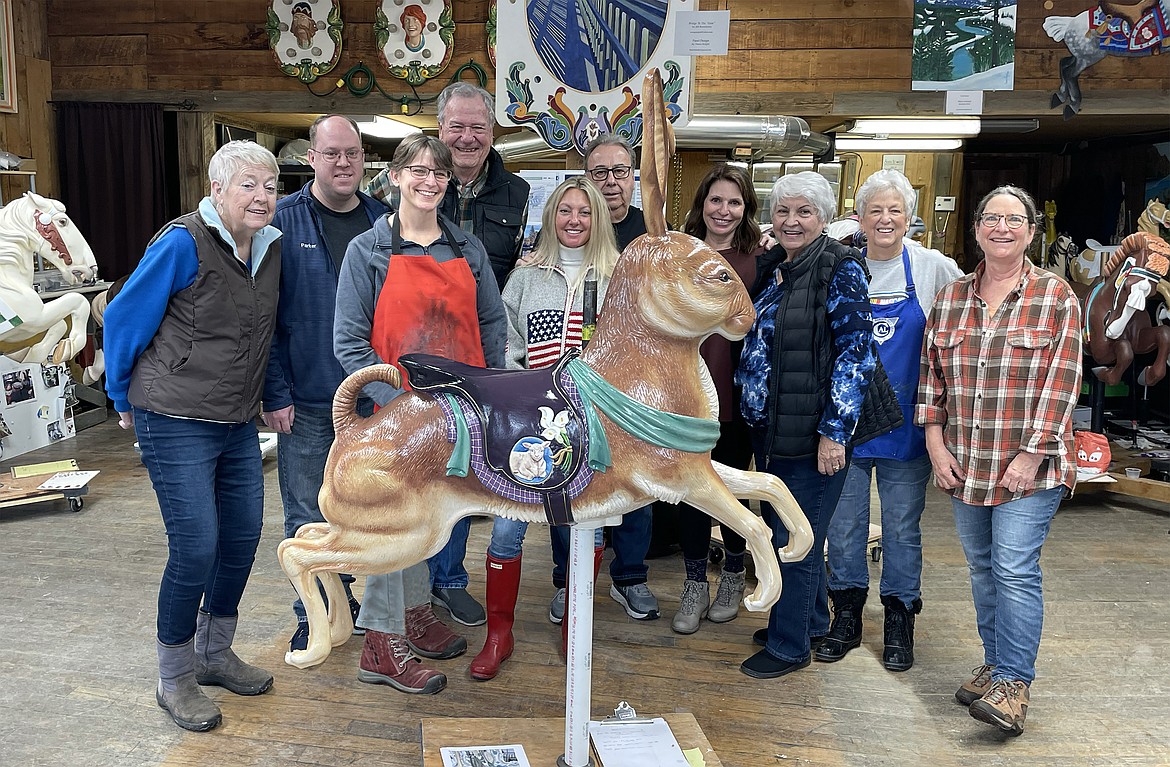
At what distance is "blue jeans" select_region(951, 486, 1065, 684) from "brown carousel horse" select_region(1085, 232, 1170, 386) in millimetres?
2577

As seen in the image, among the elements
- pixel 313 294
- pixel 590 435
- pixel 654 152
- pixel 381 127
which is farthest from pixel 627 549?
pixel 381 127

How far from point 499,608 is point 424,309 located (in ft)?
3.79

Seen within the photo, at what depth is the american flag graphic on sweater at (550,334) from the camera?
2.79 metres

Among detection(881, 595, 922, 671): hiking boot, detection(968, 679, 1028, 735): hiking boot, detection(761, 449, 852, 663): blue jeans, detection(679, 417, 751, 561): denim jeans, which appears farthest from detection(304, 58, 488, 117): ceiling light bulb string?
detection(968, 679, 1028, 735): hiking boot

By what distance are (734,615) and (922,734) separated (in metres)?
0.88

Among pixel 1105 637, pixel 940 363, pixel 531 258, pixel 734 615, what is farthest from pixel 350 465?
pixel 1105 637

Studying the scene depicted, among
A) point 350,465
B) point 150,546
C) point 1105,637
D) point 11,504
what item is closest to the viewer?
point 350,465

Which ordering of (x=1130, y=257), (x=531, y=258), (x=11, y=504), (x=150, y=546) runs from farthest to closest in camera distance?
(x=1130, y=257) → (x=11, y=504) → (x=150, y=546) → (x=531, y=258)

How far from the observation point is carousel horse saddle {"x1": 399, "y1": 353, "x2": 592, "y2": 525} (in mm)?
1918

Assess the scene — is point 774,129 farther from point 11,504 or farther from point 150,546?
point 11,504

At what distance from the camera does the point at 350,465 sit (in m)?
1.97

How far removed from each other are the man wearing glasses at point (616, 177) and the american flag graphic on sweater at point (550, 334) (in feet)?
1.55

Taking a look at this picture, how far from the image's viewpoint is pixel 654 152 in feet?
6.14

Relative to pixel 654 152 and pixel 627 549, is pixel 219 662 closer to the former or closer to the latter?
pixel 627 549
